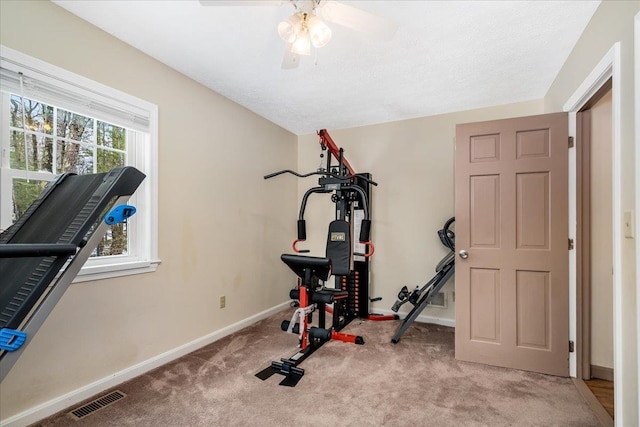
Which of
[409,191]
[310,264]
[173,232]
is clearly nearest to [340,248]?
[310,264]

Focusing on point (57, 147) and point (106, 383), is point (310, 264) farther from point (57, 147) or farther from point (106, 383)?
point (57, 147)

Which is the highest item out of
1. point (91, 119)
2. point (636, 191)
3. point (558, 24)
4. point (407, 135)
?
point (558, 24)

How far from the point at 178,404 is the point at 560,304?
9.15ft

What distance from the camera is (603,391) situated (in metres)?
2.11

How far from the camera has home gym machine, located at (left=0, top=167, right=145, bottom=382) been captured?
101cm

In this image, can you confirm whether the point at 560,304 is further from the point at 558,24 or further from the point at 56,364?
the point at 56,364

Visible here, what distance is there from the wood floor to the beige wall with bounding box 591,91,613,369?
13 centimetres

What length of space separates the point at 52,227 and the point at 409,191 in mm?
3306

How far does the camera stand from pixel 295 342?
9.63ft

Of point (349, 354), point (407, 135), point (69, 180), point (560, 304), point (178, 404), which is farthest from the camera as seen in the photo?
point (407, 135)

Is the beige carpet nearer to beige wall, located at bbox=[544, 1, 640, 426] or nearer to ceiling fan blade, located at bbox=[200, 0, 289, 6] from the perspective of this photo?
beige wall, located at bbox=[544, 1, 640, 426]

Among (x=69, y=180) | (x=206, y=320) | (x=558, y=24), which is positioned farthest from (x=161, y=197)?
(x=558, y=24)

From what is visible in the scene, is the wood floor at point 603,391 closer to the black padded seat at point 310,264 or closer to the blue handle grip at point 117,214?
the black padded seat at point 310,264

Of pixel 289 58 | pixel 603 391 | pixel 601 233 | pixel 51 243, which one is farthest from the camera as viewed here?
pixel 601 233
